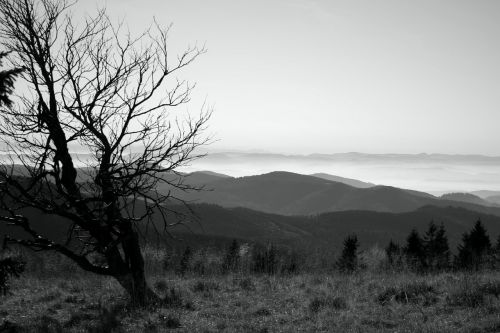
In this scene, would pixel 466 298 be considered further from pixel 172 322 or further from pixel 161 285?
pixel 161 285

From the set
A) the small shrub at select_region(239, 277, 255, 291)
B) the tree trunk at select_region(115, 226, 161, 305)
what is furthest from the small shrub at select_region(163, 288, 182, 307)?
the small shrub at select_region(239, 277, 255, 291)

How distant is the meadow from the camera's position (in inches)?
330

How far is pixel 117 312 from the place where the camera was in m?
9.77

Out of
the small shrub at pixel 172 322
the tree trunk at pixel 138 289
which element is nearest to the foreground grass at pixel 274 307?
the small shrub at pixel 172 322

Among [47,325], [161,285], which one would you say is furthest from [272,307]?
[47,325]

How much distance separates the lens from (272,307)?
10.2 m

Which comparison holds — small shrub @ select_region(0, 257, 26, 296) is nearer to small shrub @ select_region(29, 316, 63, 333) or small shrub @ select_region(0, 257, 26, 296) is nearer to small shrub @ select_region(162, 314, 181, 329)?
small shrub @ select_region(29, 316, 63, 333)

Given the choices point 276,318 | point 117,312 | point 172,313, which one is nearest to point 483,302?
point 276,318

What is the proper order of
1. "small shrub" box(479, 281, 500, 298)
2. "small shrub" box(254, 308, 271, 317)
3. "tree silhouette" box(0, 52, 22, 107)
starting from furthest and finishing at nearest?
"small shrub" box(479, 281, 500, 298), "small shrub" box(254, 308, 271, 317), "tree silhouette" box(0, 52, 22, 107)

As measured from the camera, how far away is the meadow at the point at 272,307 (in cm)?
839

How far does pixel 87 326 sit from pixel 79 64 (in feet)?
20.7

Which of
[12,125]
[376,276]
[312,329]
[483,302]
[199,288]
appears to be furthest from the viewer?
[376,276]

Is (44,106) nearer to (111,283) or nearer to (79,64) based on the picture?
(79,64)

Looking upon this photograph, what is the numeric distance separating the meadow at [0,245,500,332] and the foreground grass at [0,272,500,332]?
0.07 ft
